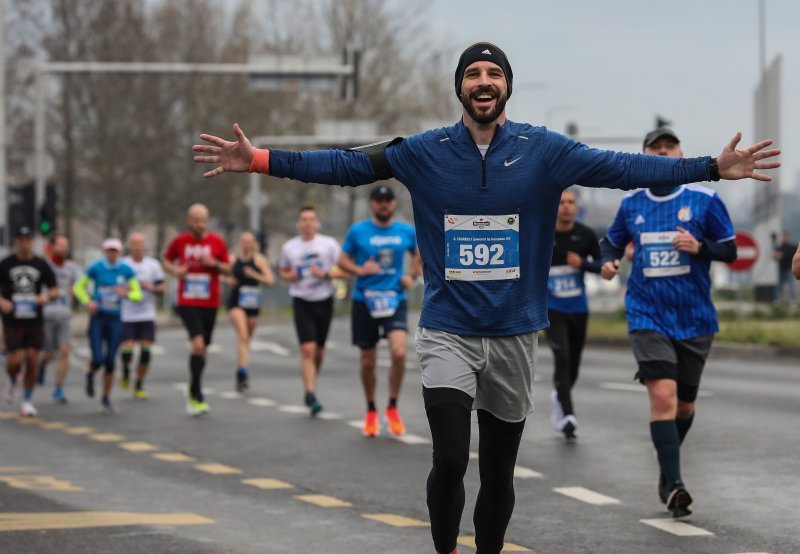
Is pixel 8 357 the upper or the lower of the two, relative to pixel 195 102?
lower

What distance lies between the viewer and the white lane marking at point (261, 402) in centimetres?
1756

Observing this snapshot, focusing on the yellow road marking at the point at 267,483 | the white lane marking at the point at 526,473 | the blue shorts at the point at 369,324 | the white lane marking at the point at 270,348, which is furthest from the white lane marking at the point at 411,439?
the white lane marking at the point at 270,348

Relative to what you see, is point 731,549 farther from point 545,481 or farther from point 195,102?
point 195,102

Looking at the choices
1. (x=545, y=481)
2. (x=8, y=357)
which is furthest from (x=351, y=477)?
(x=8, y=357)

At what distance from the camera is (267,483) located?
10766mm

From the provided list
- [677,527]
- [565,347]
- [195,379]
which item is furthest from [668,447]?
[195,379]

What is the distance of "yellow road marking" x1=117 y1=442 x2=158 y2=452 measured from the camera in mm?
13172

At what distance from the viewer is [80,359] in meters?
28.3

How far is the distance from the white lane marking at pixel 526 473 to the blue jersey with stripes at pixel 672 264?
167cm

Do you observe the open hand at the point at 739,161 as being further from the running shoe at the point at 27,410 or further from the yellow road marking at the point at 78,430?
the running shoe at the point at 27,410

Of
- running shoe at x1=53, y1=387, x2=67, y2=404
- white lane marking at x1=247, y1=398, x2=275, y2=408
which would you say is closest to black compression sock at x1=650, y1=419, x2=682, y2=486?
white lane marking at x1=247, y1=398, x2=275, y2=408

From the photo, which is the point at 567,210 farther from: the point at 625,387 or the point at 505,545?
the point at 505,545

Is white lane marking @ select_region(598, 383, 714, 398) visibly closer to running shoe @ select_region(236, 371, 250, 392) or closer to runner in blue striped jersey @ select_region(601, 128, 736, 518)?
running shoe @ select_region(236, 371, 250, 392)

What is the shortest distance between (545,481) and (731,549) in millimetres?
2784
